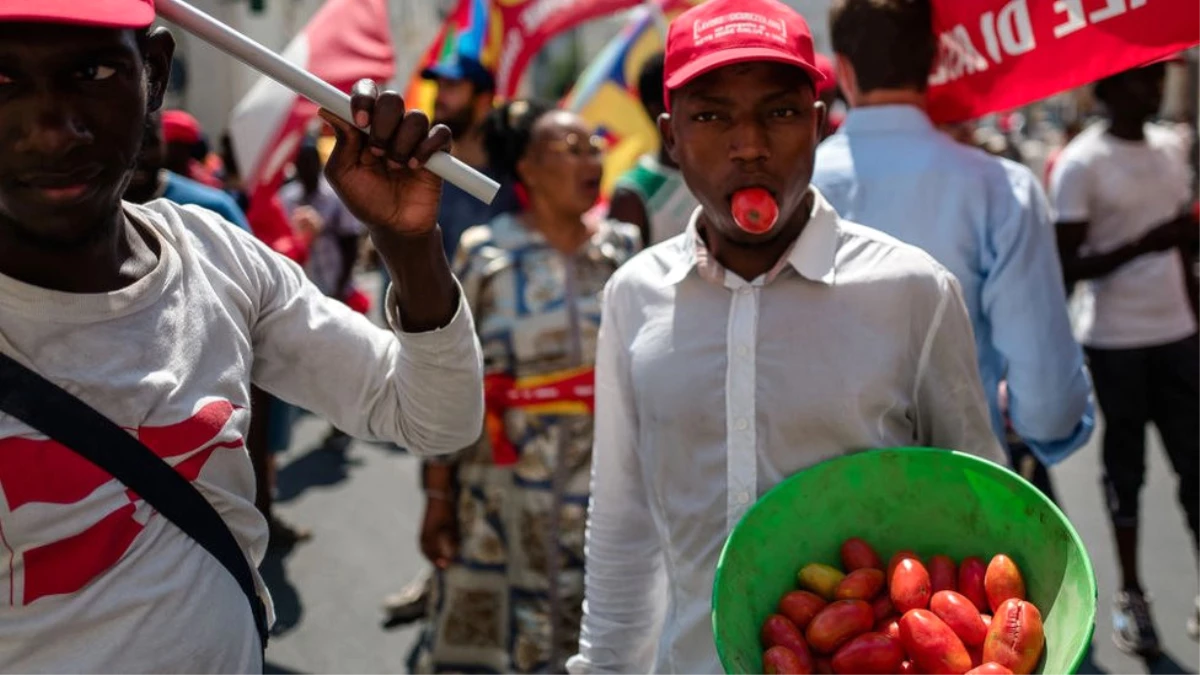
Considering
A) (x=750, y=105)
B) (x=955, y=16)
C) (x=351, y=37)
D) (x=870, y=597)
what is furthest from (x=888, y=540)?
(x=351, y=37)

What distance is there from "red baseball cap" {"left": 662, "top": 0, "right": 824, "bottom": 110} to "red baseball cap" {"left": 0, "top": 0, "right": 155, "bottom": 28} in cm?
84

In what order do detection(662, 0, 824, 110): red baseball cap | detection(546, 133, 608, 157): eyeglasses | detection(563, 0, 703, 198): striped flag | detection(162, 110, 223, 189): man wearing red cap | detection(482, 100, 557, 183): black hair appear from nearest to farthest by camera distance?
detection(662, 0, 824, 110): red baseball cap → detection(546, 133, 608, 157): eyeglasses → detection(482, 100, 557, 183): black hair → detection(162, 110, 223, 189): man wearing red cap → detection(563, 0, 703, 198): striped flag

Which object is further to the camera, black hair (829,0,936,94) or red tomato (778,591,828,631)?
black hair (829,0,936,94)

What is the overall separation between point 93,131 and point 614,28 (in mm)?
33579

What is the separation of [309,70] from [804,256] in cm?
311

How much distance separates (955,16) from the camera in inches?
102

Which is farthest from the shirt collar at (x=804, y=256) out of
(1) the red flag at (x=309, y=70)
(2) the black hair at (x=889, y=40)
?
(1) the red flag at (x=309, y=70)

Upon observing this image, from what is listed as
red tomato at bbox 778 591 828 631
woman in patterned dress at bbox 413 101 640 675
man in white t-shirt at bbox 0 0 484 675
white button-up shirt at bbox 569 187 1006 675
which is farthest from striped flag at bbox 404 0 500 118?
red tomato at bbox 778 591 828 631

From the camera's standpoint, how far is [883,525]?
171 cm

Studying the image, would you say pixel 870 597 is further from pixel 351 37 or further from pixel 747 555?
pixel 351 37

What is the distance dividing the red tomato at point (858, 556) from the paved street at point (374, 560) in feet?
9.18

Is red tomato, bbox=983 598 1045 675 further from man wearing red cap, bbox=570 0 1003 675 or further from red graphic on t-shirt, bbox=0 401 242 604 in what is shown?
red graphic on t-shirt, bbox=0 401 242 604

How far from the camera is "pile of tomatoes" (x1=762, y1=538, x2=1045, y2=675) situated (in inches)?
56.7

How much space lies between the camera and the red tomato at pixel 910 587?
155 cm
